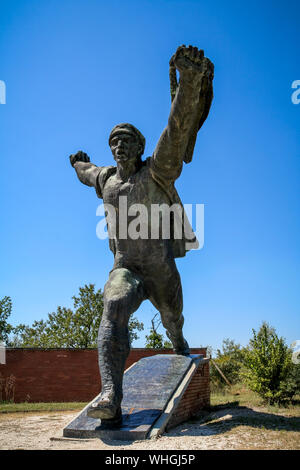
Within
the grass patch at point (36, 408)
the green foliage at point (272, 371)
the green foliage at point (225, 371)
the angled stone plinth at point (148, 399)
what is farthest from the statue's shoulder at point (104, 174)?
the green foliage at point (225, 371)

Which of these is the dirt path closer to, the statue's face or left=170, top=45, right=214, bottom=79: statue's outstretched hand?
the statue's face

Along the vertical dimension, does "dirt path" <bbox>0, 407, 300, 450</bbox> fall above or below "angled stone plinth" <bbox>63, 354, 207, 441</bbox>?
below

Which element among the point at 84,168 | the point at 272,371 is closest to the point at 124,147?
the point at 84,168

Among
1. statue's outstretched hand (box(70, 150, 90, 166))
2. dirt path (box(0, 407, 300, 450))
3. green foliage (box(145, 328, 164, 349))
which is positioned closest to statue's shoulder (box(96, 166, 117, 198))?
statue's outstretched hand (box(70, 150, 90, 166))

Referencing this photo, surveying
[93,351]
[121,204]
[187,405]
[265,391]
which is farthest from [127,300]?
[93,351]

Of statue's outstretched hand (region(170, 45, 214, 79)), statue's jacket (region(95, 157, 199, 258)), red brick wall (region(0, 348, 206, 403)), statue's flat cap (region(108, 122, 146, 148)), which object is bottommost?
red brick wall (region(0, 348, 206, 403))

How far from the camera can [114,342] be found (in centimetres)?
320

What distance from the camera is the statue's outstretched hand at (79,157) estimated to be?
4680 millimetres

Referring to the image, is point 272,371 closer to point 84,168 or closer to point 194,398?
point 194,398

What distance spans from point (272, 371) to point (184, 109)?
16.9 feet

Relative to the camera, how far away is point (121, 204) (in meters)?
3.73

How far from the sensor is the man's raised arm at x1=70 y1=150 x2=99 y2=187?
4.23 metres

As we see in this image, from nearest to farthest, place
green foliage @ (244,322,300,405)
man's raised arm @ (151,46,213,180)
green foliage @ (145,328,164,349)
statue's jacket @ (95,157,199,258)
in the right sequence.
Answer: man's raised arm @ (151,46,213,180) < statue's jacket @ (95,157,199,258) < green foliage @ (244,322,300,405) < green foliage @ (145,328,164,349)

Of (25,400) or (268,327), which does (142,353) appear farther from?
(268,327)
